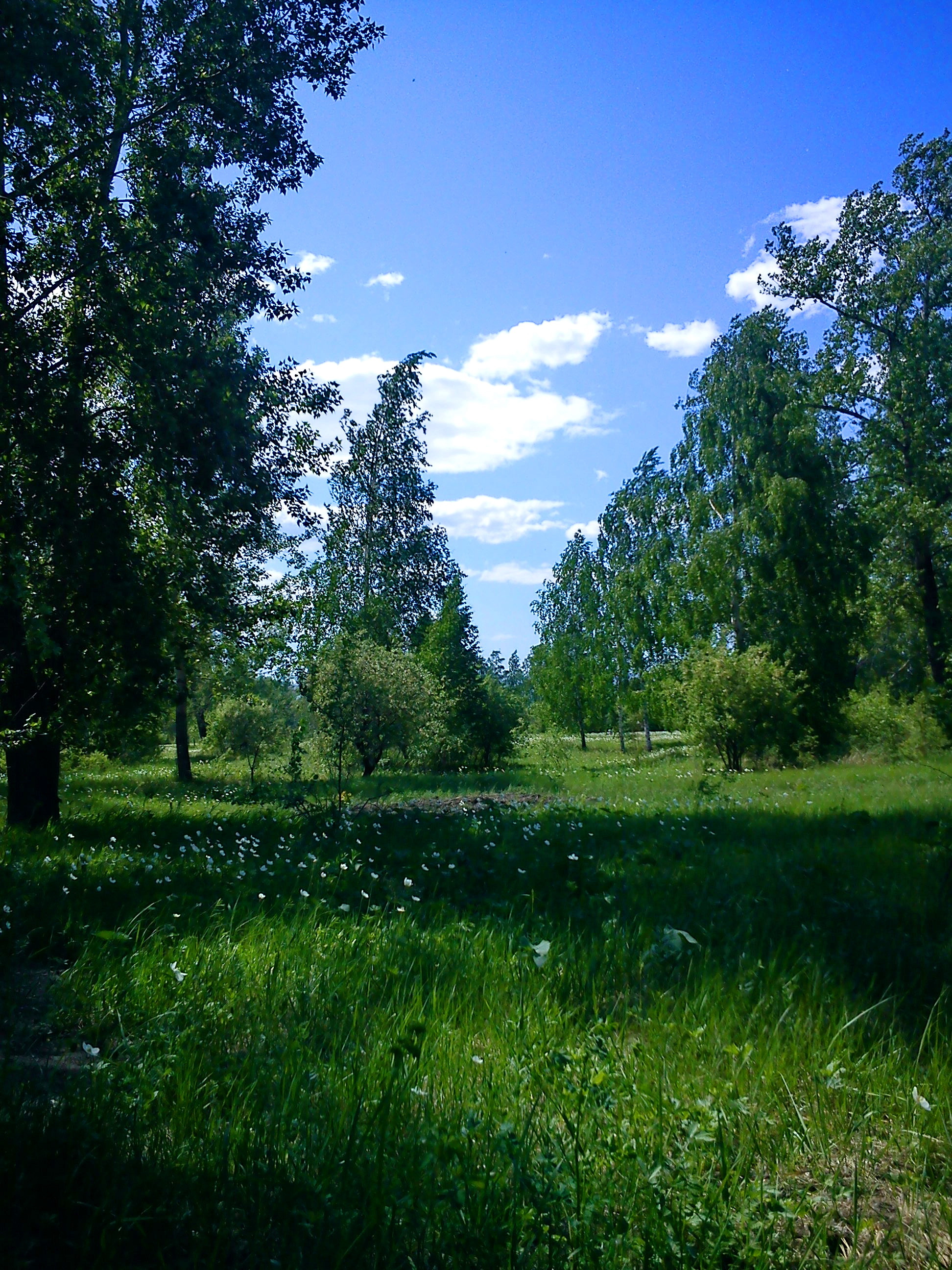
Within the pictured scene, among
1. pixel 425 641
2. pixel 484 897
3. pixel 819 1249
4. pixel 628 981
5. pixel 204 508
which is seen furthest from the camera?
pixel 425 641

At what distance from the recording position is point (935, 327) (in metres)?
23.9

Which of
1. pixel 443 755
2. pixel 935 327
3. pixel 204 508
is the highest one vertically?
pixel 935 327

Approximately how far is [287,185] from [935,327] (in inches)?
865

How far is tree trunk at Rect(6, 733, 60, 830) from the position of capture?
8391 mm

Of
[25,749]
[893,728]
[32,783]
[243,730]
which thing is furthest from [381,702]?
[893,728]

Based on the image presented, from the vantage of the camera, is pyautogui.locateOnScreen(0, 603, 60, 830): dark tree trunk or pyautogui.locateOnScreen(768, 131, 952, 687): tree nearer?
pyautogui.locateOnScreen(0, 603, 60, 830): dark tree trunk

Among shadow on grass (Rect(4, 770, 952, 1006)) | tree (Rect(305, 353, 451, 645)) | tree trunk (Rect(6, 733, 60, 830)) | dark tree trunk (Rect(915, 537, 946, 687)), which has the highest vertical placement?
tree (Rect(305, 353, 451, 645))

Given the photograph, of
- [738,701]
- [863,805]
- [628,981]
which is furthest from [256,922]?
[738,701]

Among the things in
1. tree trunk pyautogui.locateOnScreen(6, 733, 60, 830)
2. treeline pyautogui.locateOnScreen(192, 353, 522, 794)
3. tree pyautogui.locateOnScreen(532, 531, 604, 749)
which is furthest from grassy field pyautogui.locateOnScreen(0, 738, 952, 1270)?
tree pyautogui.locateOnScreen(532, 531, 604, 749)

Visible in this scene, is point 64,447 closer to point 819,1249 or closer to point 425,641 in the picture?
point 819,1249

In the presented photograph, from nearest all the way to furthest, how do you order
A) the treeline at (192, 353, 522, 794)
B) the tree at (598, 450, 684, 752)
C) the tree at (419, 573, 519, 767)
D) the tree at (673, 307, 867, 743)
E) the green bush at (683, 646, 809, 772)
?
the treeline at (192, 353, 522, 794) < the green bush at (683, 646, 809, 772) < the tree at (673, 307, 867, 743) < the tree at (419, 573, 519, 767) < the tree at (598, 450, 684, 752)

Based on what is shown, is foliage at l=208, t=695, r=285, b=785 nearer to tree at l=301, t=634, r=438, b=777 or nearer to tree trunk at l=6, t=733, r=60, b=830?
tree at l=301, t=634, r=438, b=777

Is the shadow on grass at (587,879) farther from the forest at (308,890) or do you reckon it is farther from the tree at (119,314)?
the tree at (119,314)

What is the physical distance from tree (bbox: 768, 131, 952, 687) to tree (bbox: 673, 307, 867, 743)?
1.34 metres
